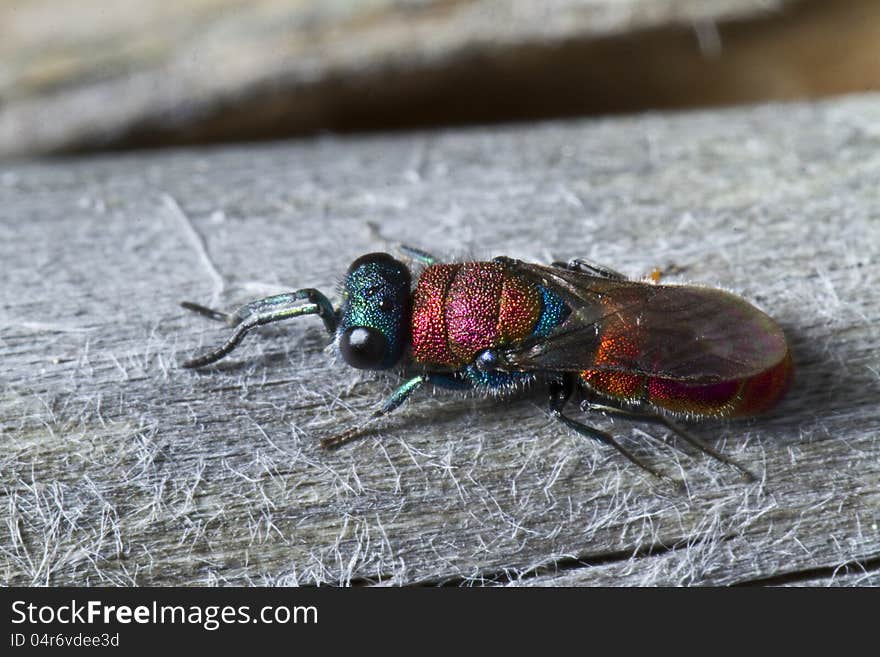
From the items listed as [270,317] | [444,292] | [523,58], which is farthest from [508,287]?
[523,58]

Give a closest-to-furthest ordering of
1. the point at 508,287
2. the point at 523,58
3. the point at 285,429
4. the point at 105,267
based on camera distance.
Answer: the point at 285,429 → the point at 508,287 → the point at 105,267 → the point at 523,58

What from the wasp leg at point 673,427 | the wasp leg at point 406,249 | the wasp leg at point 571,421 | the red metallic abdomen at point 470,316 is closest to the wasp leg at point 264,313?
the red metallic abdomen at point 470,316

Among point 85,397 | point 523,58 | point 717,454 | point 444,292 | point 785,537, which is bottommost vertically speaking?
point 785,537

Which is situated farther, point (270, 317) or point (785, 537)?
point (270, 317)

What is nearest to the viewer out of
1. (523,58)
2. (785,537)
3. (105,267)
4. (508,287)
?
(785,537)

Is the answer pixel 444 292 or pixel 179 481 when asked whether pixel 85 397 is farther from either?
pixel 444 292

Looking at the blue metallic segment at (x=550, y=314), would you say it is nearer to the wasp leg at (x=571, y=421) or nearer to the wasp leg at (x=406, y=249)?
the wasp leg at (x=571, y=421)

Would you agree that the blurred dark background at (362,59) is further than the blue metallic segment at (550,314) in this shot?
Yes
